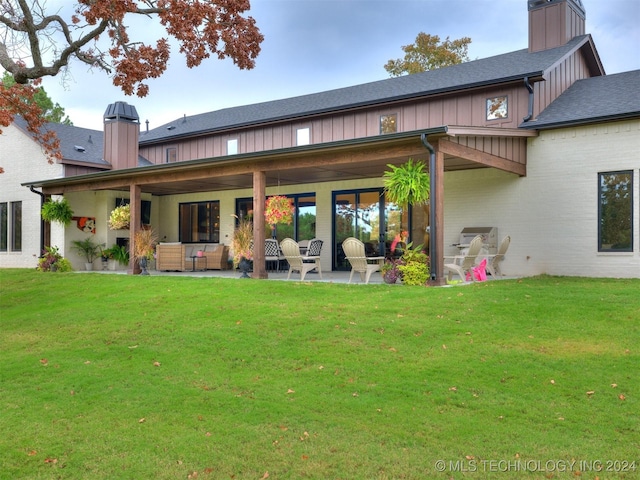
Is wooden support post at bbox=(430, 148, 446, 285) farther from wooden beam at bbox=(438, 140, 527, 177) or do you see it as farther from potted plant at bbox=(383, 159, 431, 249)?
potted plant at bbox=(383, 159, 431, 249)

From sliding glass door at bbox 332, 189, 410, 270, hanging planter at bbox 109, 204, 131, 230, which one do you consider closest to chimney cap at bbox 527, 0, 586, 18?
sliding glass door at bbox 332, 189, 410, 270

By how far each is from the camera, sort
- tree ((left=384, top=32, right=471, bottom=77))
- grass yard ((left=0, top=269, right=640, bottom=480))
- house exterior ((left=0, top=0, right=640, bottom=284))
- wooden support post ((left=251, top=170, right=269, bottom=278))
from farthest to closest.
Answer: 1. tree ((left=384, top=32, right=471, bottom=77))
2. wooden support post ((left=251, top=170, right=269, bottom=278))
3. house exterior ((left=0, top=0, right=640, bottom=284))
4. grass yard ((left=0, top=269, right=640, bottom=480))

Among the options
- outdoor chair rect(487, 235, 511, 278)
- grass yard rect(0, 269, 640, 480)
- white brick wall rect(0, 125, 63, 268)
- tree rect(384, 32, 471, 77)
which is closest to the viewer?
grass yard rect(0, 269, 640, 480)

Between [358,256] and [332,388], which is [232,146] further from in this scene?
[332,388]

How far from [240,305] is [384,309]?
7.38 ft

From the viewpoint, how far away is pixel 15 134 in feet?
61.9

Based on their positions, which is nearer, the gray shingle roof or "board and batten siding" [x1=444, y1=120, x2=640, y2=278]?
"board and batten siding" [x1=444, y1=120, x2=640, y2=278]

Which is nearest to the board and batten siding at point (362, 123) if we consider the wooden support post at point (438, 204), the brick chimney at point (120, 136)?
the brick chimney at point (120, 136)

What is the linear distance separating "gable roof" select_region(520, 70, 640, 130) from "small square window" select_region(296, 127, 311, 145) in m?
6.84

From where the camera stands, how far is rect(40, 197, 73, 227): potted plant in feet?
53.1

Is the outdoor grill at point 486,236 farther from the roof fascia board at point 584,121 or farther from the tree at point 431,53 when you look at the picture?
the tree at point 431,53

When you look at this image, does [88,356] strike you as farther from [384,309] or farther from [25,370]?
[384,309]

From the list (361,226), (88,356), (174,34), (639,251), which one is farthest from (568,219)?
(88,356)

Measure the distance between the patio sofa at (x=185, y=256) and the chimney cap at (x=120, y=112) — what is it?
5802 millimetres
